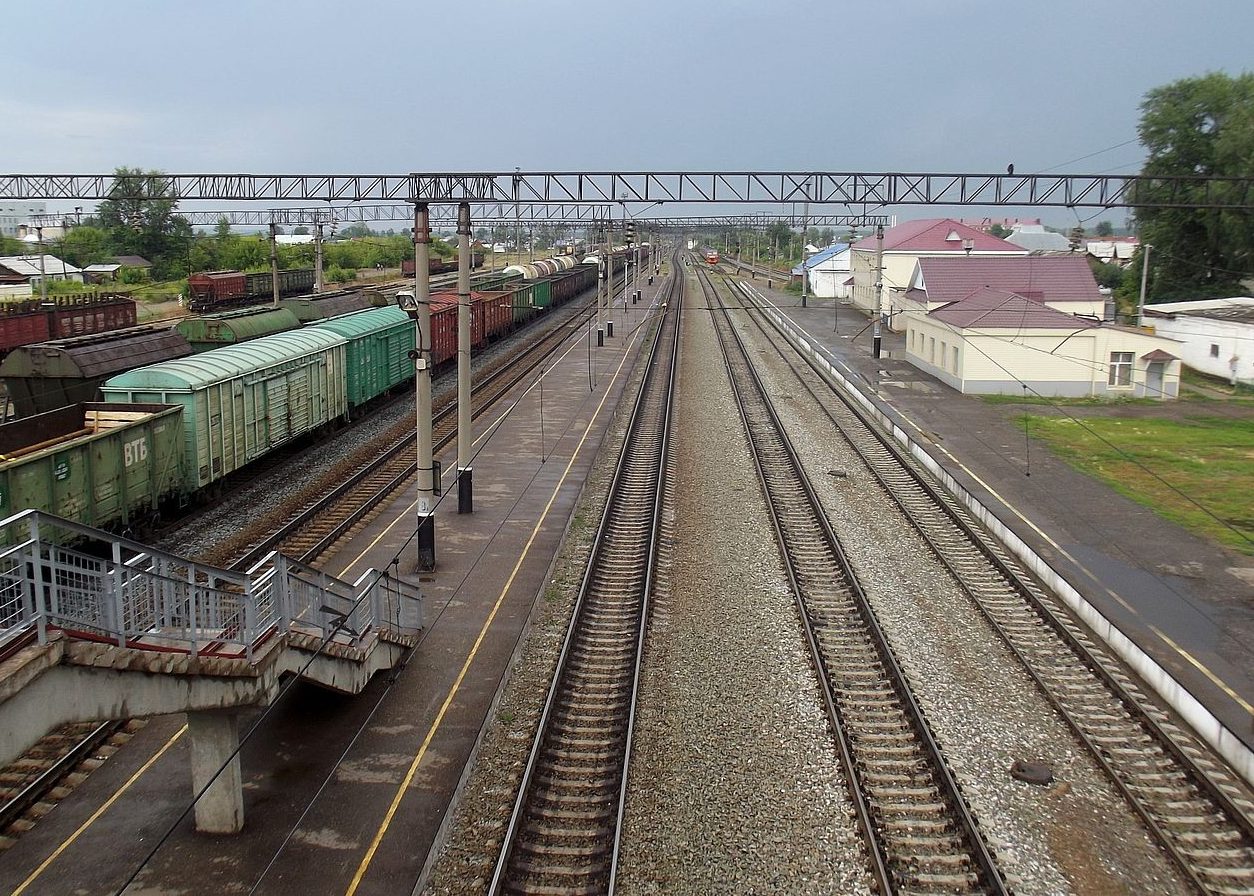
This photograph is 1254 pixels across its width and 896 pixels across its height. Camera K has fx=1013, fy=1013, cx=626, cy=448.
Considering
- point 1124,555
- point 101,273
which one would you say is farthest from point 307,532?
point 101,273

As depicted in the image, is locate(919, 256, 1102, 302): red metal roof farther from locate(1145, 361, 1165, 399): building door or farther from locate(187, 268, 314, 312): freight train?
locate(187, 268, 314, 312): freight train

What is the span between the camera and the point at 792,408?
34938 millimetres

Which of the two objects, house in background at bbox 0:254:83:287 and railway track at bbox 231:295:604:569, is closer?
railway track at bbox 231:295:604:569

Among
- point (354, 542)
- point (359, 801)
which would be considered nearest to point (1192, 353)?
point (354, 542)

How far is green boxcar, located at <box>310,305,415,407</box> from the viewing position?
2895 centimetres

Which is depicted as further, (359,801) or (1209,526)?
(1209,526)

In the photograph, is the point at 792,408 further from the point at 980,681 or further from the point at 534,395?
the point at 980,681

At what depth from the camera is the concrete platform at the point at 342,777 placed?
930 centimetres

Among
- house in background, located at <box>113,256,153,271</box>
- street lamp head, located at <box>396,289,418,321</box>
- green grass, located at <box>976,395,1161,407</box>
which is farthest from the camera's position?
house in background, located at <box>113,256,153,271</box>

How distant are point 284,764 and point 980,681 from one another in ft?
29.4

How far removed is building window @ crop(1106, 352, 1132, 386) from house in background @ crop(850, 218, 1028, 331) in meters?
25.2

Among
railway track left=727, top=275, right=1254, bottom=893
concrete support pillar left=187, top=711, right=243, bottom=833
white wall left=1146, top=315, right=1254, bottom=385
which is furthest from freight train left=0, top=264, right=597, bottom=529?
white wall left=1146, top=315, right=1254, bottom=385

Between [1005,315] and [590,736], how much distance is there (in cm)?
3252

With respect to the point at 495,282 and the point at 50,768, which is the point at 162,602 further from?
the point at 495,282
